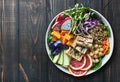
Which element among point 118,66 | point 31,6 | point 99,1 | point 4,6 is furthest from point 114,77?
point 4,6

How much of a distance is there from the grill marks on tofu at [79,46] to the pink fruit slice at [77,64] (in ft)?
0.07

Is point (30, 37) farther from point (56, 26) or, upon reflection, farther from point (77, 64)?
point (77, 64)

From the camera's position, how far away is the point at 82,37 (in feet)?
5.01

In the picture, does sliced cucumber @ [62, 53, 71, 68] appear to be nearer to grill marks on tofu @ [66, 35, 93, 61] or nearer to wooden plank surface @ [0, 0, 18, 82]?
grill marks on tofu @ [66, 35, 93, 61]

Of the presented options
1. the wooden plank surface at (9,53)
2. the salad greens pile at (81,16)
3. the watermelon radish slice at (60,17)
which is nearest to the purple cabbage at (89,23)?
the salad greens pile at (81,16)

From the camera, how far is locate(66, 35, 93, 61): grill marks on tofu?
1.52m

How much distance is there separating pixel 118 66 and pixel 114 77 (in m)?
0.06

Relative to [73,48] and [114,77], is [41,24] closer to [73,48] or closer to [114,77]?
[73,48]

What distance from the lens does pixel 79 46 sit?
5.00 ft

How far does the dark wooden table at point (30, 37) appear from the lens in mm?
1571

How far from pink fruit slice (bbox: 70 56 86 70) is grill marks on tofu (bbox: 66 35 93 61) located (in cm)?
2

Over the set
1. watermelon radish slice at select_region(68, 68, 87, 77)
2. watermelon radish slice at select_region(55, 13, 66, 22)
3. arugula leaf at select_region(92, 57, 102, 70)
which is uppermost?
watermelon radish slice at select_region(55, 13, 66, 22)

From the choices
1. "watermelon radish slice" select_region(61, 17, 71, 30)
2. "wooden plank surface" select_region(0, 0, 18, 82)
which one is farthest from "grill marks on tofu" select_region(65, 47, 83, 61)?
"wooden plank surface" select_region(0, 0, 18, 82)

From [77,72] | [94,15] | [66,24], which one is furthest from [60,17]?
[77,72]
